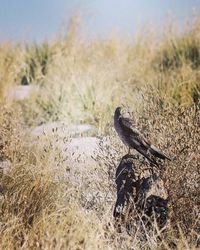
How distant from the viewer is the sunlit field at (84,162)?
3.97m

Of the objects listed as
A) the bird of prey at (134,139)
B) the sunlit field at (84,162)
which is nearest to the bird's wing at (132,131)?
the bird of prey at (134,139)

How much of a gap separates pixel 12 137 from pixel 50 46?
634cm

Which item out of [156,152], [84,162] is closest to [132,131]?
[156,152]

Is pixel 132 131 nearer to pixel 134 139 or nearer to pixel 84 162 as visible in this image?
pixel 134 139

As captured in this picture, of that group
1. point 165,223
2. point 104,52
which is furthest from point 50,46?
point 165,223

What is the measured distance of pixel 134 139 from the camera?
442cm

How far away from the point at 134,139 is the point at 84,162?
0.71 meters

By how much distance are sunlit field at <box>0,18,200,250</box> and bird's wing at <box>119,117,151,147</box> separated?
0.28 meters

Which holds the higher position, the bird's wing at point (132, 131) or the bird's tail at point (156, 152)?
the bird's wing at point (132, 131)

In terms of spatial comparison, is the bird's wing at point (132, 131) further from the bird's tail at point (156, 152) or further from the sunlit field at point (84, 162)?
the sunlit field at point (84, 162)

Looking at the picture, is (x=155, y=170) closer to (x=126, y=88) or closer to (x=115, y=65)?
(x=126, y=88)

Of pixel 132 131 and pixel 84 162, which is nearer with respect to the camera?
pixel 132 131

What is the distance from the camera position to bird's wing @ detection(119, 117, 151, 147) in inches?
173

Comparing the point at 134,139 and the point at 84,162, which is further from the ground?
the point at 134,139
